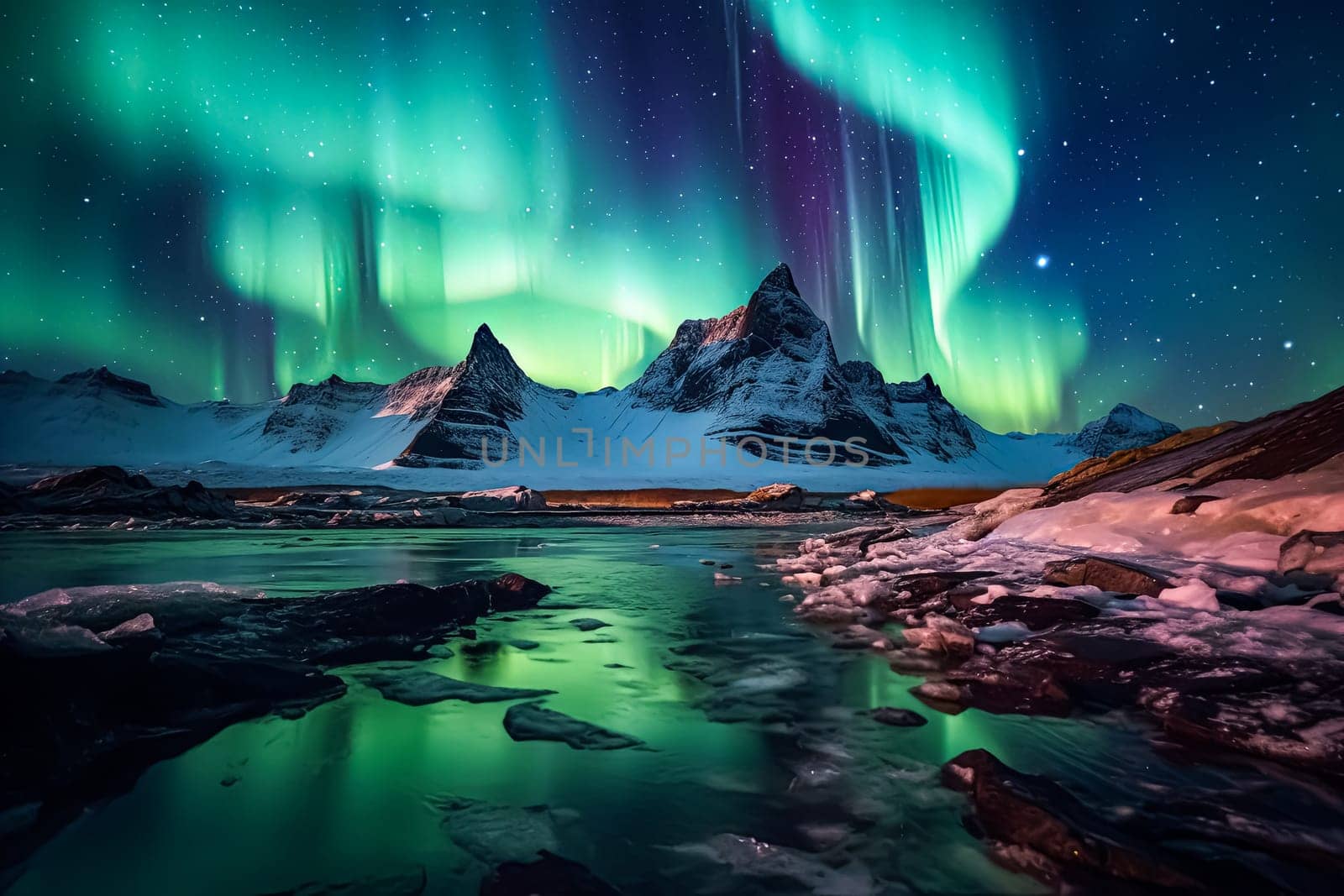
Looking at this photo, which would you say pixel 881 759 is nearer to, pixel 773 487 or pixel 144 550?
pixel 144 550

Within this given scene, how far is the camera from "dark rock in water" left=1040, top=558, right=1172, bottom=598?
5473 millimetres

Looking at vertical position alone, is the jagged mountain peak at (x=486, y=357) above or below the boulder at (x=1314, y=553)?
above

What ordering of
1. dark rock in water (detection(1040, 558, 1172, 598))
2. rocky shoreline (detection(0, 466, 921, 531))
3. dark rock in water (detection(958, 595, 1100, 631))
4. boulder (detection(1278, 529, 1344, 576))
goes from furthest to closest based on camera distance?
rocky shoreline (detection(0, 466, 921, 531))
dark rock in water (detection(1040, 558, 1172, 598))
dark rock in water (detection(958, 595, 1100, 631))
boulder (detection(1278, 529, 1344, 576))

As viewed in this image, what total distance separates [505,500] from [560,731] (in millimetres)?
51924

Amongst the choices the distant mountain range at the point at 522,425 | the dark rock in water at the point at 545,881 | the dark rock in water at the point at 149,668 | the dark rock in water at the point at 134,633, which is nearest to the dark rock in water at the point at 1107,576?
the dark rock in water at the point at 545,881

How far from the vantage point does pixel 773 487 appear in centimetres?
6694

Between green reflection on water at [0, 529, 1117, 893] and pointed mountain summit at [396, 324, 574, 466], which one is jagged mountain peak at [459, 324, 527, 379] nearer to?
pointed mountain summit at [396, 324, 574, 466]

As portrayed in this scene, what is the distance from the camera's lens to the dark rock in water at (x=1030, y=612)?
525cm

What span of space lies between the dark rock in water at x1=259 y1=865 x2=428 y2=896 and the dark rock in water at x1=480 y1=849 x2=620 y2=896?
0.92ft

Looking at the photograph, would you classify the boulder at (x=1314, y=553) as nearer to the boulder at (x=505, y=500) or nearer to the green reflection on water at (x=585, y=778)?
the green reflection on water at (x=585, y=778)

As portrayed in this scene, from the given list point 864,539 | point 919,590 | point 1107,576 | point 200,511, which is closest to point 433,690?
point 919,590

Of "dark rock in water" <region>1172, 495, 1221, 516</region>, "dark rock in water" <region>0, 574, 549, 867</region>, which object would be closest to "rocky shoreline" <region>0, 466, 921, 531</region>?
"dark rock in water" <region>0, 574, 549, 867</region>

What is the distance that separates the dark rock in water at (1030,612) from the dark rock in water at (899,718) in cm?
218

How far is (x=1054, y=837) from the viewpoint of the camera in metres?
2.27
